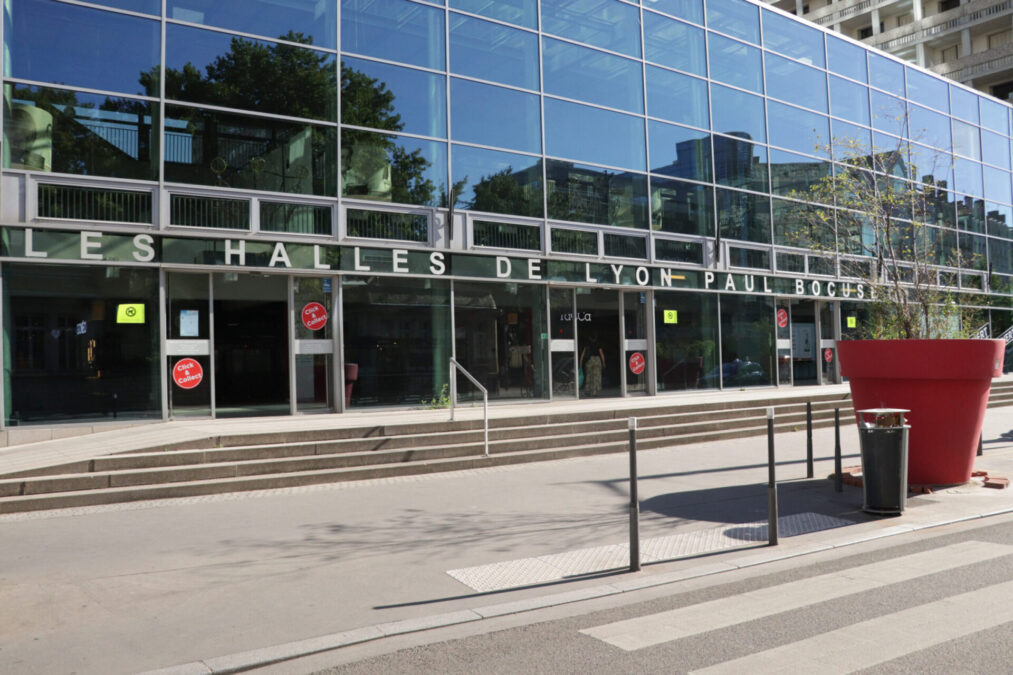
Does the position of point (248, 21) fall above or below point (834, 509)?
above

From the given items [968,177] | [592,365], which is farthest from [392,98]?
[968,177]

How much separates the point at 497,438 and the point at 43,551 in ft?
23.2

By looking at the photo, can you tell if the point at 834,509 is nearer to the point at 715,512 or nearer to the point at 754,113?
the point at 715,512

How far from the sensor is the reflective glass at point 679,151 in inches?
803

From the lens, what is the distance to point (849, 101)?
25.9m

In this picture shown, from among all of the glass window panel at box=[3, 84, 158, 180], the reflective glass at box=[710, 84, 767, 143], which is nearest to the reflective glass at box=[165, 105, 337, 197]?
the glass window panel at box=[3, 84, 158, 180]

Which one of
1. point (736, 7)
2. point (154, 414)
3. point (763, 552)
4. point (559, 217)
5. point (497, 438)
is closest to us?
point (763, 552)

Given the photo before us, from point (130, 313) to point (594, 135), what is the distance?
11.6m

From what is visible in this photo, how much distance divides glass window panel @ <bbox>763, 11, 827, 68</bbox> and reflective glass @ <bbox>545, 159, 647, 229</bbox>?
7.92 m

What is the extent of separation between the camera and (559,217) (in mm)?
18484

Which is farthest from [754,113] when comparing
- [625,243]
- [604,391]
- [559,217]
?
[604,391]

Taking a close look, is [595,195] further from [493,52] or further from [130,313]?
[130,313]

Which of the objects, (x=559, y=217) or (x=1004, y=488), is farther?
(x=559, y=217)

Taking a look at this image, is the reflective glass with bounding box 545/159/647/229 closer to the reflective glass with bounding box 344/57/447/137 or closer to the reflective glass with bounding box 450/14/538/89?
the reflective glass with bounding box 450/14/538/89
